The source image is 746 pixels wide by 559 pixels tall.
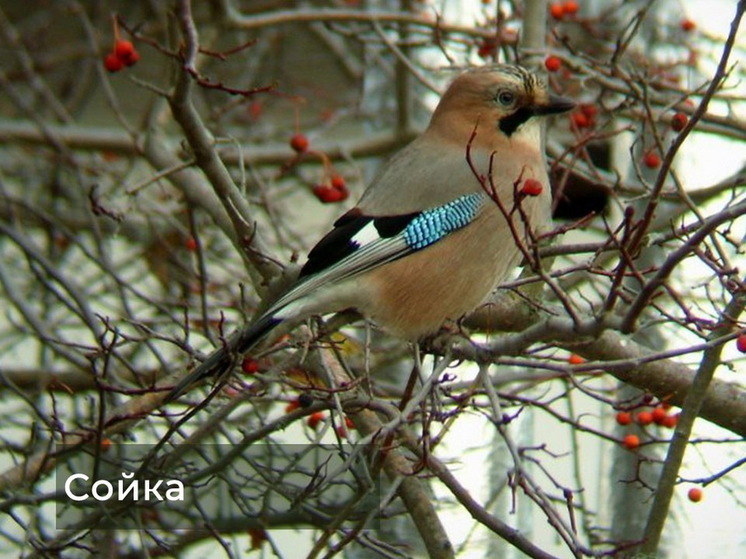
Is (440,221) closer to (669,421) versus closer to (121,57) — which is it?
(669,421)

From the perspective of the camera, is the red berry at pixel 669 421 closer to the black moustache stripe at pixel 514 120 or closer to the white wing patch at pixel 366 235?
the black moustache stripe at pixel 514 120

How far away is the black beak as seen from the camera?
4.88m

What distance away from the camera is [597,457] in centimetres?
700

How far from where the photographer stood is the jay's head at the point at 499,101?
196 inches

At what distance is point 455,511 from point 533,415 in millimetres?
753

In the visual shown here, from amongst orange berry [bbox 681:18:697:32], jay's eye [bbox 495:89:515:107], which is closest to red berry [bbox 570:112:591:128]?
jay's eye [bbox 495:89:515:107]

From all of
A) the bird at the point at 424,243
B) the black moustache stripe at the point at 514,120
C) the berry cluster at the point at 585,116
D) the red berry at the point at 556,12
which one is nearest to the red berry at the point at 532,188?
the bird at the point at 424,243

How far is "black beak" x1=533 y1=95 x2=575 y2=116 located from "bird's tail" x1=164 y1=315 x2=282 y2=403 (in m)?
1.40

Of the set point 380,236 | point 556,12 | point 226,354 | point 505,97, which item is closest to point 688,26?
point 556,12

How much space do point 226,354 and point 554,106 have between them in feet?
5.54

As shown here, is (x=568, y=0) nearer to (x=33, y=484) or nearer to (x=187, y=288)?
(x=187, y=288)

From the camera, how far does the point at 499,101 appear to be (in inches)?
202

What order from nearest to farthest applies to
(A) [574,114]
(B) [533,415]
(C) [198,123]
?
(C) [198,123], (A) [574,114], (B) [533,415]

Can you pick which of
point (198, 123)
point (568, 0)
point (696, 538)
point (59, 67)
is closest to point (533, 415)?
point (696, 538)
